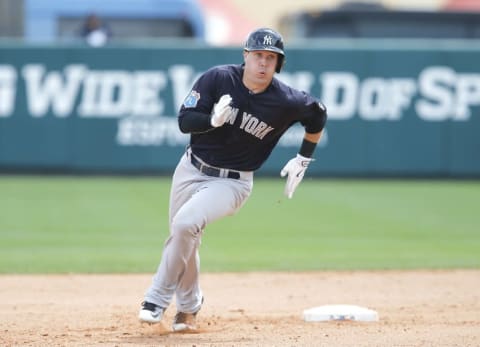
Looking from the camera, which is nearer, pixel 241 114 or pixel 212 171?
pixel 241 114

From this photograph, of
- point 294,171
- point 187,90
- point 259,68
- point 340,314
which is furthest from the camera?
point 187,90

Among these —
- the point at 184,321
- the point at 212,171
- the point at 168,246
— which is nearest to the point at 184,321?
the point at 184,321

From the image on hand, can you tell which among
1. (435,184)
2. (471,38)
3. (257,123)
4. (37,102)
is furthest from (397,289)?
(471,38)

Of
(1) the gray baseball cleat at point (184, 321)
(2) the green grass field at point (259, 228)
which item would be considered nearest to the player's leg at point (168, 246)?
(1) the gray baseball cleat at point (184, 321)

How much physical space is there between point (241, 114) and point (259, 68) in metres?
0.32

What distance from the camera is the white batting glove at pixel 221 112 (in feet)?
21.0

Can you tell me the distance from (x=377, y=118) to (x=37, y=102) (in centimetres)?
590

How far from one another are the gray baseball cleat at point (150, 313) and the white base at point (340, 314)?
3.90ft

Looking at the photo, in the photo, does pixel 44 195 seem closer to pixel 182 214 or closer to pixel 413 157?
pixel 413 157

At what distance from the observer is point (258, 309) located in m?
8.06

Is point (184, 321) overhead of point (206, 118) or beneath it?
beneath

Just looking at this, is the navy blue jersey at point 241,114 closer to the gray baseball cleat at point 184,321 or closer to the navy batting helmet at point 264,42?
Result: the navy batting helmet at point 264,42

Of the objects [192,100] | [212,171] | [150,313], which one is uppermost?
[192,100]

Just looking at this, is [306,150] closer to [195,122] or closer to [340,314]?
[195,122]
